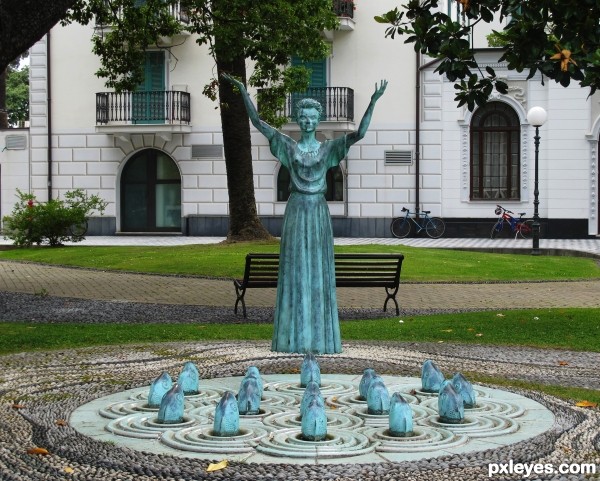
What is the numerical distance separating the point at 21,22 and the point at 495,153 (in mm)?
26121

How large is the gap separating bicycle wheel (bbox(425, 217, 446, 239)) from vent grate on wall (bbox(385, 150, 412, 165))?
2026 mm

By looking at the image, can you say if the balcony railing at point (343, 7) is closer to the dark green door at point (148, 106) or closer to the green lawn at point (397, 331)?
the dark green door at point (148, 106)

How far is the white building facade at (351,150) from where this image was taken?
3503 centimetres

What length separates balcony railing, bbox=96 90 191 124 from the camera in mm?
36625

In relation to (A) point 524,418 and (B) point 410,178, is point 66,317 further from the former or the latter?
(B) point 410,178

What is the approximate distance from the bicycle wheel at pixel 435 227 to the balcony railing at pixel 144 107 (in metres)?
Answer: 8.49

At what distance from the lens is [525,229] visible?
34.6 metres

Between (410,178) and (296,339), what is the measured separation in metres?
26.9

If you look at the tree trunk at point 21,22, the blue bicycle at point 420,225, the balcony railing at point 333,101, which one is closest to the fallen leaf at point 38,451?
the tree trunk at point 21,22

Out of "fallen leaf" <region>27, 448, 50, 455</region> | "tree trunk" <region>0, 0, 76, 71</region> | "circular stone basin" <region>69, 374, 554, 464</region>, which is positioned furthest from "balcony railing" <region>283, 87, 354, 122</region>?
"fallen leaf" <region>27, 448, 50, 455</region>

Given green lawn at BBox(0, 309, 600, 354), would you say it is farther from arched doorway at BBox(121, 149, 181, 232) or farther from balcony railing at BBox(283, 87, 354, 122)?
arched doorway at BBox(121, 149, 181, 232)

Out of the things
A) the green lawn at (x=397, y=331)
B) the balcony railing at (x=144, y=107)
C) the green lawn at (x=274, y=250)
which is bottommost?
the green lawn at (x=397, y=331)

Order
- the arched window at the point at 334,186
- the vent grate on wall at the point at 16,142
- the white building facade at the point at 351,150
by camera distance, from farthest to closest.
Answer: the vent grate on wall at the point at 16,142, the arched window at the point at 334,186, the white building facade at the point at 351,150

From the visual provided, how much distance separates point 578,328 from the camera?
42.8ft
